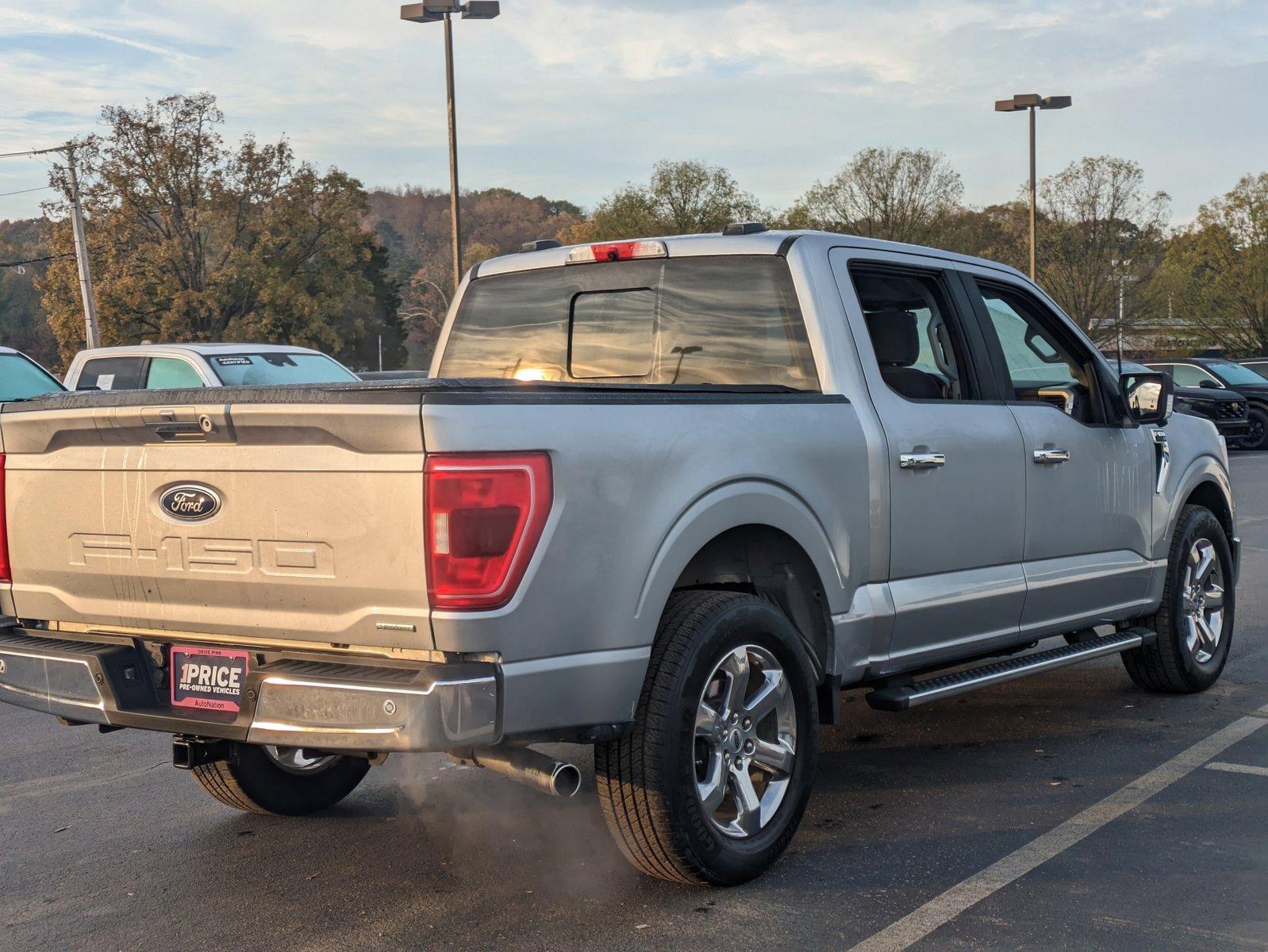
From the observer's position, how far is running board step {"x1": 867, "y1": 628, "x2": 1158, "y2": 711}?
193 inches

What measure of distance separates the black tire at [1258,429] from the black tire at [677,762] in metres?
25.2

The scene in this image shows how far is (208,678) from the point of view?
386cm

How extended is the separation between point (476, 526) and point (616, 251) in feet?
6.69

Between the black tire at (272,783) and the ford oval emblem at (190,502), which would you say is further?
the black tire at (272,783)

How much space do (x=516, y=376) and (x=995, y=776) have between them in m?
2.31

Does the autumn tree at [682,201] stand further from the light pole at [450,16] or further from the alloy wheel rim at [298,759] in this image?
the alloy wheel rim at [298,759]

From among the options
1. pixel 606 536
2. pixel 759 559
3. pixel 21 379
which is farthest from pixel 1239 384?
pixel 606 536

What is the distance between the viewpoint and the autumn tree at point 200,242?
53.2m

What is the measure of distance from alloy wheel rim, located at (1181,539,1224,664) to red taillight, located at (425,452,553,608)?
13.6ft

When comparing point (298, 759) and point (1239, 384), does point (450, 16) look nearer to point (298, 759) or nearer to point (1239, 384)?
point (1239, 384)

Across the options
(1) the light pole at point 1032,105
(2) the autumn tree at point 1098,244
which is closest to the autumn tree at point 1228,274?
(2) the autumn tree at point 1098,244

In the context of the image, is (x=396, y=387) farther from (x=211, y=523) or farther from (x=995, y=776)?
(x=995, y=776)

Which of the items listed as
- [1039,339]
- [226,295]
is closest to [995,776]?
[1039,339]

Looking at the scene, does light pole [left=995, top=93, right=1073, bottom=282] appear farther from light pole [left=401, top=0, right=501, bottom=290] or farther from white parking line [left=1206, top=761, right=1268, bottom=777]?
white parking line [left=1206, top=761, right=1268, bottom=777]
